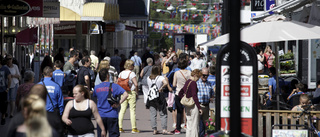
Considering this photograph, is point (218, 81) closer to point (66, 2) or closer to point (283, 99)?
point (283, 99)

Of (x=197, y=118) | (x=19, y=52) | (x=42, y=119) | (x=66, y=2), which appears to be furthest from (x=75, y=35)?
(x=42, y=119)

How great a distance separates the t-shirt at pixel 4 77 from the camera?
13.9m

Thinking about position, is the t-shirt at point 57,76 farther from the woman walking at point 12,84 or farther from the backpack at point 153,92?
the backpack at point 153,92

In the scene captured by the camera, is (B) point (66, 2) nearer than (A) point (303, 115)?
No

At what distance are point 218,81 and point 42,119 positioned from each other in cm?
408

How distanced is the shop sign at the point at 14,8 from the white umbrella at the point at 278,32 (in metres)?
6.61

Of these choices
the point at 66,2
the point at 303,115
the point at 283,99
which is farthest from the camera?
the point at 66,2

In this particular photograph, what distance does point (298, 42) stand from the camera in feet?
64.3

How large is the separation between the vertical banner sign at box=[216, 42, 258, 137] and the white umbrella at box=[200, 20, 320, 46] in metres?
2.33

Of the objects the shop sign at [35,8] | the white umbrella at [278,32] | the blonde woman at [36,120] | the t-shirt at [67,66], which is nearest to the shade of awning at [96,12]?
the shop sign at [35,8]

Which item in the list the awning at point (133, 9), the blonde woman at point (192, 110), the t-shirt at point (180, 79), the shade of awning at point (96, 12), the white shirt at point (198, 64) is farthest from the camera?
the awning at point (133, 9)

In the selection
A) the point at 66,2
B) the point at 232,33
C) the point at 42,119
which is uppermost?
the point at 66,2

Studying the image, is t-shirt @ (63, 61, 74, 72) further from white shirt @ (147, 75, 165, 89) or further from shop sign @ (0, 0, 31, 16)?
white shirt @ (147, 75, 165, 89)

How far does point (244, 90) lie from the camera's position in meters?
7.57
